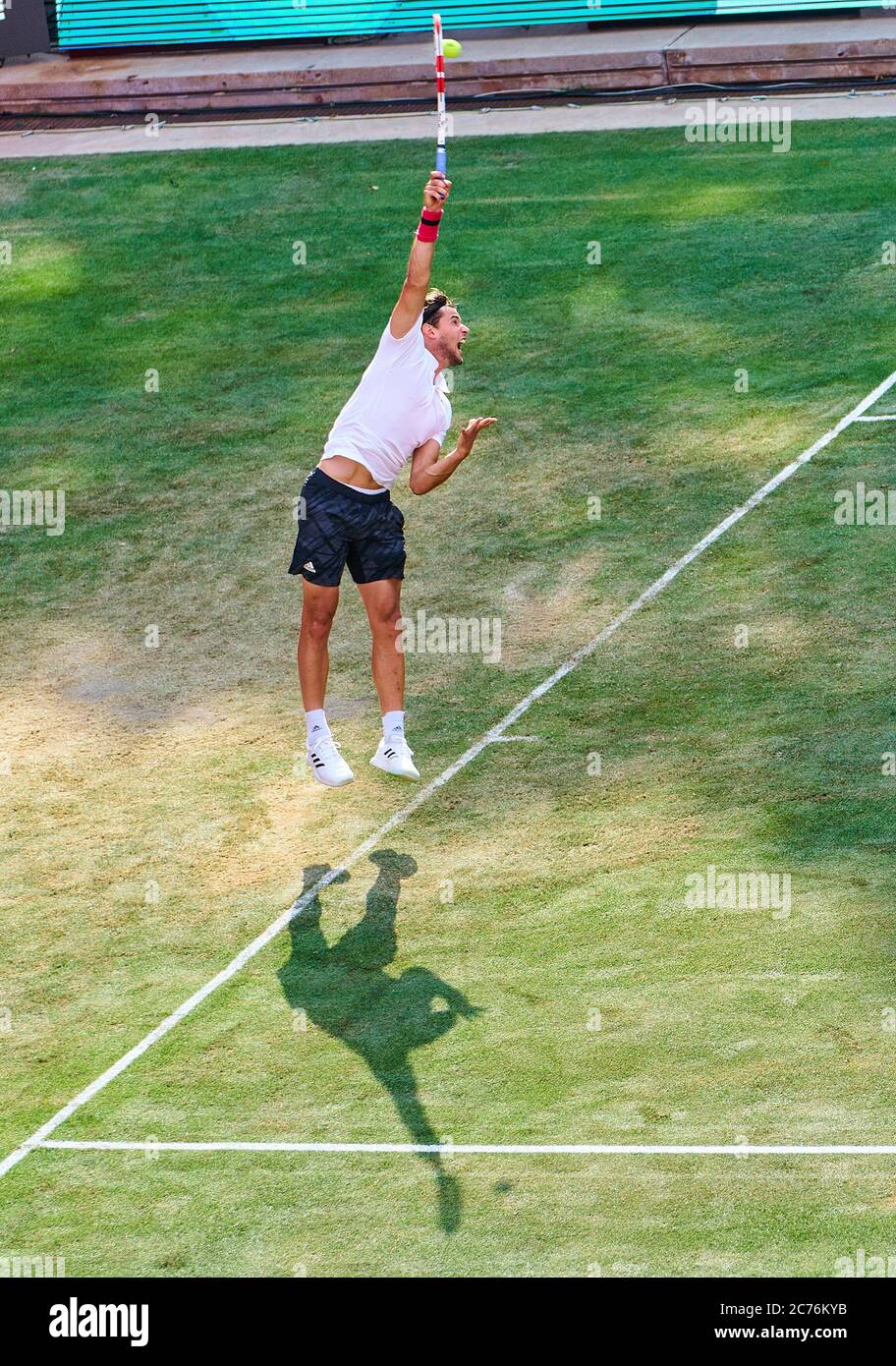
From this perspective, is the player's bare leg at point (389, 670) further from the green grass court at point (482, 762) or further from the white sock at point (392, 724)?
the green grass court at point (482, 762)

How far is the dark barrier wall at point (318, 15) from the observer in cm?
1991

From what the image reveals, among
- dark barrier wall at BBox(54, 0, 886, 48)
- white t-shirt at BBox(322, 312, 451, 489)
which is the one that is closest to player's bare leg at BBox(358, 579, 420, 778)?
white t-shirt at BBox(322, 312, 451, 489)

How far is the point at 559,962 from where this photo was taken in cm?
780

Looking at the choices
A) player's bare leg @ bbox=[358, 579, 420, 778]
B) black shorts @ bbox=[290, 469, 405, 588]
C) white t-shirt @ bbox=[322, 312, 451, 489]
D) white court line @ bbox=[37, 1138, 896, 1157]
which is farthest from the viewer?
player's bare leg @ bbox=[358, 579, 420, 778]

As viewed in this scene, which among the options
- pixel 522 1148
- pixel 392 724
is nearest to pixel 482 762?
pixel 392 724

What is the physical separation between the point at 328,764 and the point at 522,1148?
8.16 ft

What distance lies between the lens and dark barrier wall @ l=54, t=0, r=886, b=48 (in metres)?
19.9

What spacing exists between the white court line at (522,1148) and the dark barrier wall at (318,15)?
1558 centimetres

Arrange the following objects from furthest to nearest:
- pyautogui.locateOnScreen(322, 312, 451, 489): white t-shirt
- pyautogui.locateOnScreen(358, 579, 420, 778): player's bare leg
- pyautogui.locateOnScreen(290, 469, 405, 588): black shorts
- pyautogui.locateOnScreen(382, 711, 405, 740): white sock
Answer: pyautogui.locateOnScreen(382, 711, 405, 740): white sock < pyautogui.locateOnScreen(358, 579, 420, 778): player's bare leg < pyautogui.locateOnScreen(290, 469, 405, 588): black shorts < pyautogui.locateOnScreen(322, 312, 451, 489): white t-shirt

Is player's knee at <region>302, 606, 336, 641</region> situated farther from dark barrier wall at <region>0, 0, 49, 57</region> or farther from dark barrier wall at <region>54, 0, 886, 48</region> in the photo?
dark barrier wall at <region>0, 0, 49, 57</region>

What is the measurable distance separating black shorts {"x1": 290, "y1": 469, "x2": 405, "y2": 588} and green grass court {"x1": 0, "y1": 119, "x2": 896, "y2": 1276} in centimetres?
117

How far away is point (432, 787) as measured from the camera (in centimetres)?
917

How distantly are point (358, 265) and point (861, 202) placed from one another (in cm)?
427

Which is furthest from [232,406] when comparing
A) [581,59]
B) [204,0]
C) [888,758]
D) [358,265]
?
[204,0]
